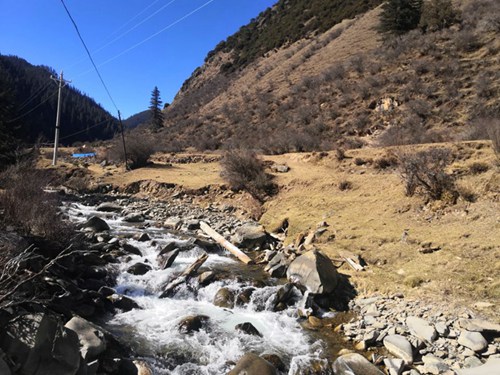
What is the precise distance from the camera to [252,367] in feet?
→ 16.5

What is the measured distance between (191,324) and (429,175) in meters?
7.57

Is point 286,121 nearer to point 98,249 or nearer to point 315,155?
point 315,155

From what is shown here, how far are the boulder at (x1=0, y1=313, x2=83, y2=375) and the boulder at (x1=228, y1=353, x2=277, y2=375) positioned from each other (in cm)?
217

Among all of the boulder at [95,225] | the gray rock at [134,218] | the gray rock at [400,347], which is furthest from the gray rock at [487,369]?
the gray rock at [134,218]

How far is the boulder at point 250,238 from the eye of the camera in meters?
11.5

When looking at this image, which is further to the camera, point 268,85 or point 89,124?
point 89,124

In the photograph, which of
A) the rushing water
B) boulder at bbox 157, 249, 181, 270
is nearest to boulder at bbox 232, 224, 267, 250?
the rushing water

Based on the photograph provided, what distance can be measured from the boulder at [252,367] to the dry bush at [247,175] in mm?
10237

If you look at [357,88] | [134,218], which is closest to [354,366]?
[134,218]

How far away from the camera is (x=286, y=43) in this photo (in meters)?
52.4

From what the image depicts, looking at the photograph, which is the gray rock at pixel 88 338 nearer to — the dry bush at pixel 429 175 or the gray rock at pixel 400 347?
the gray rock at pixel 400 347

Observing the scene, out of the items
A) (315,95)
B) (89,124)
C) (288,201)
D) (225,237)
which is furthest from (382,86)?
(89,124)

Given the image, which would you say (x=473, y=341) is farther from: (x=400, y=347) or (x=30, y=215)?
(x=30, y=215)

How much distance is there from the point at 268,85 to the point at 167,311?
1420 inches
